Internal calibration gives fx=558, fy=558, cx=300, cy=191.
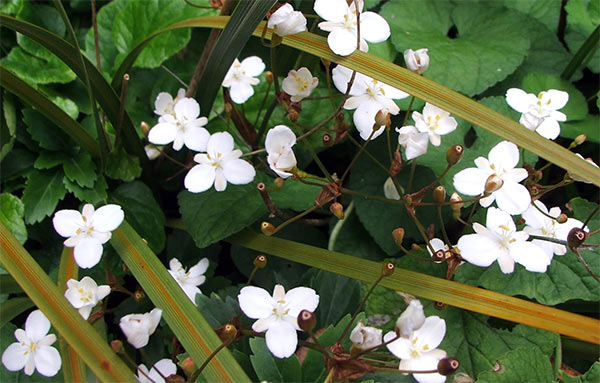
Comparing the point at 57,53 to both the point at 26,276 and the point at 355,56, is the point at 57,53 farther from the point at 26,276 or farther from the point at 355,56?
the point at 355,56

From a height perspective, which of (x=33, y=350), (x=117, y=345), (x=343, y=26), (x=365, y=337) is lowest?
(x=33, y=350)

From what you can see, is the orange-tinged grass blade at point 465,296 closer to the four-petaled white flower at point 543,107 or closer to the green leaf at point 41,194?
the four-petaled white flower at point 543,107

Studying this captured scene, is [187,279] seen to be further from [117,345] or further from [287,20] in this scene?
[287,20]

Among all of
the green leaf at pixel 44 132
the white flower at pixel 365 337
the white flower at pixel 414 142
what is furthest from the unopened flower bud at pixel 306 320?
the green leaf at pixel 44 132

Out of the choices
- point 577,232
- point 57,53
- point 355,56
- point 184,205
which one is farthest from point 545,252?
point 57,53

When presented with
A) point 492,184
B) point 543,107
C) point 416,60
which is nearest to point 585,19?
point 543,107

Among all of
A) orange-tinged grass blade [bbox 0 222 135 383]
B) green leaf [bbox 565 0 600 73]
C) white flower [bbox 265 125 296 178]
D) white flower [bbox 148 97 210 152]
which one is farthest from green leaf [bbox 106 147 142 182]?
green leaf [bbox 565 0 600 73]

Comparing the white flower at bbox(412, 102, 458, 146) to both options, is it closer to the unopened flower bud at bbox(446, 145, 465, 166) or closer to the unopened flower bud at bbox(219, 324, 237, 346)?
the unopened flower bud at bbox(446, 145, 465, 166)
